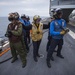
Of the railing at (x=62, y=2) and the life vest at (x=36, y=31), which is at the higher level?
the railing at (x=62, y=2)

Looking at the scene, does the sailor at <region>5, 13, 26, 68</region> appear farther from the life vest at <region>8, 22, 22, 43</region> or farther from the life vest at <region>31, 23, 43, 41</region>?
the life vest at <region>31, 23, 43, 41</region>

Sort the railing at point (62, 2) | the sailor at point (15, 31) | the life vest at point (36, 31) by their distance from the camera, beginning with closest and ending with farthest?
the sailor at point (15, 31)
the life vest at point (36, 31)
the railing at point (62, 2)

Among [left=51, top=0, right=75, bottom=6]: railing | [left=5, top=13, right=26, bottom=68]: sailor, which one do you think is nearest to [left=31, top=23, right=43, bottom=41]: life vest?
[left=5, top=13, right=26, bottom=68]: sailor

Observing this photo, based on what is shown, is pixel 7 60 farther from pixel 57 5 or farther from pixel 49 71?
pixel 57 5

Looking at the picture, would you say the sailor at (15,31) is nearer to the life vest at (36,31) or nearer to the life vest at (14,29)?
the life vest at (14,29)

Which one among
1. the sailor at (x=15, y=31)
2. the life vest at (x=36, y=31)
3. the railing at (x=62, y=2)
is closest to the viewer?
the sailor at (x=15, y=31)

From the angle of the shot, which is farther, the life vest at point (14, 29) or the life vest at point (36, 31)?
the life vest at point (36, 31)

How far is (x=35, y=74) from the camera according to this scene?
4.70 meters

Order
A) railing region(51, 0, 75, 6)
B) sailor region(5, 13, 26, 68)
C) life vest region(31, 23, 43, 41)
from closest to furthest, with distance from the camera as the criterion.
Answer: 1. sailor region(5, 13, 26, 68)
2. life vest region(31, 23, 43, 41)
3. railing region(51, 0, 75, 6)

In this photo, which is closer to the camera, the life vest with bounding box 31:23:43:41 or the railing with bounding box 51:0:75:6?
the life vest with bounding box 31:23:43:41

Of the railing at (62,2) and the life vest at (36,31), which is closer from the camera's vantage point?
the life vest at (36,31)

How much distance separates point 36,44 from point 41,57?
2.99 ft

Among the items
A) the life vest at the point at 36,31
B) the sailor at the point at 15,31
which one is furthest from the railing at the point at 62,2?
the sailor at the point at 15,31

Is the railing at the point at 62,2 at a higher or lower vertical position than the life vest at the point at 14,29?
higher
